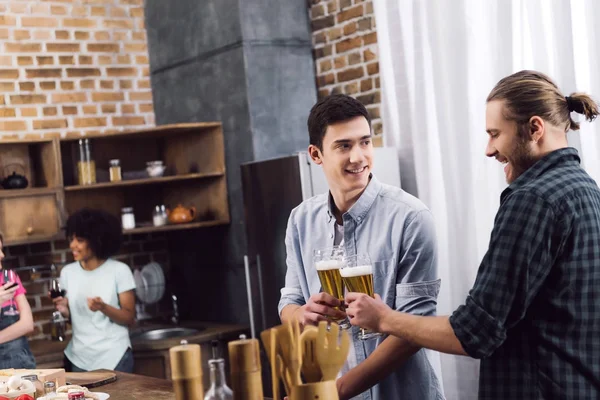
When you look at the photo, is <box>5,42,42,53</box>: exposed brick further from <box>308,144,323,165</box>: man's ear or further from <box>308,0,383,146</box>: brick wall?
<box>308,144,323,165</box>: man's ear

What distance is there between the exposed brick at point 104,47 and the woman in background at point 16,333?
182cm

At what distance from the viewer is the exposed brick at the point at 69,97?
5629 mm

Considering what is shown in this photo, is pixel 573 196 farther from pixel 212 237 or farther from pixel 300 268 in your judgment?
pixel 212 237

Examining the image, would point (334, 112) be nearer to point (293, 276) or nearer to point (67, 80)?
point (293, 276)

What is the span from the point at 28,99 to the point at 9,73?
0.20 m

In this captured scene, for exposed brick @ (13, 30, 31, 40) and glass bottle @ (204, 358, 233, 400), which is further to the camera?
exposed brick @ (13, 30, 31, 40)

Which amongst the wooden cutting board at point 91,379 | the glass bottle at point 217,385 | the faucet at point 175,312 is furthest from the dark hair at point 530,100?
the faucet at point 175,312

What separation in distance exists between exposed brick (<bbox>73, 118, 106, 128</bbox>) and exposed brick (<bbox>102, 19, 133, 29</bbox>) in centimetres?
64

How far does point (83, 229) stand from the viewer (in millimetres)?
4840

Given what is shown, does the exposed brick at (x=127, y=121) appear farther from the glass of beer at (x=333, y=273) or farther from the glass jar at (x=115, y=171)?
the glass of beer at (x=333, y=273)

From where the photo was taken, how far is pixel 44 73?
18.3 ft

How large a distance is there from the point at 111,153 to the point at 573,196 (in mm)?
4116

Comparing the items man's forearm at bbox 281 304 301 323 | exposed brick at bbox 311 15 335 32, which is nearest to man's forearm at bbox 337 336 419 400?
man's forearm at bbox 281 304 301 323

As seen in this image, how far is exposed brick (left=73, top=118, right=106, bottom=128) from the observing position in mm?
5707
